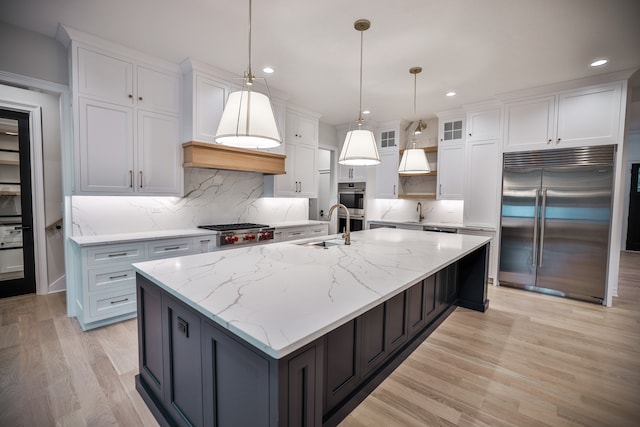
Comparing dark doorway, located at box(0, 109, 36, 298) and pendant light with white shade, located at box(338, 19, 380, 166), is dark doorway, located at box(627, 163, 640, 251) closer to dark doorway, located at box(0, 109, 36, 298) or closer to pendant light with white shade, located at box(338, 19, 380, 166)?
pendant light with white shade, located at box(338, 19, 380, 166)

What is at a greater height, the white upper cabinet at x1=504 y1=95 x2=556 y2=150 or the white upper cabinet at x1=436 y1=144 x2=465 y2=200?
the white upper cabinet at x1=504 y1=95 x2=556 y2=150

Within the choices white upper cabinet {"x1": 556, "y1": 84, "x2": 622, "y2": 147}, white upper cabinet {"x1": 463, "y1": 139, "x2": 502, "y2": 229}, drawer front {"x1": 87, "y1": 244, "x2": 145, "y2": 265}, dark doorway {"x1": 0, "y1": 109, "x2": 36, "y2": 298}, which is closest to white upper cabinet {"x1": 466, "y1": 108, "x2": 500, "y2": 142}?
white upper cabinet {"x1": 463, "y1": 139, "x2": 502, "y2": 229}

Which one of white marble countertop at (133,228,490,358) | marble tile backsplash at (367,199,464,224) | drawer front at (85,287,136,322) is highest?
marble tile backsplash at (367,199,464,224)

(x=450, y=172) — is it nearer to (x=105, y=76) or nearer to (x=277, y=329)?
(x=277, y=329)

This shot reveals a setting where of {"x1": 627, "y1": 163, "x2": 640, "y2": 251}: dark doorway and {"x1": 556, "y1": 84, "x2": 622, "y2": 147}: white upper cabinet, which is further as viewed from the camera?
{"x1": 627, "y1": 163, "x2": 640, "y2": 251}: dark doorway

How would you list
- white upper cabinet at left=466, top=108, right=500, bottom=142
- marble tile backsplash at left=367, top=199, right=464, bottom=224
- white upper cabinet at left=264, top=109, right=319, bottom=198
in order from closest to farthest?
white upper cabinet at left=466, top=108, right=500, bottom=142 < white upper cabinet at left=264, top=109, right=319, bottom=198 < marble tile backsplash at left=367, top=199, right=464, bottom=224

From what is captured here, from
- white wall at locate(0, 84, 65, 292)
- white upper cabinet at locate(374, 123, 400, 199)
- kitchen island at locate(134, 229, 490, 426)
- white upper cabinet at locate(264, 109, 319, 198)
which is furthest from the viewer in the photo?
white upper cabinet at locate(374, 123, 400, 199)

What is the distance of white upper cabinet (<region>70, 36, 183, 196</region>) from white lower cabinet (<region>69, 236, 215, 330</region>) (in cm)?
59

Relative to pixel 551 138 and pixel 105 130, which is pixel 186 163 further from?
pixel 551 138

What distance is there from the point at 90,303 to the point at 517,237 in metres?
5.08

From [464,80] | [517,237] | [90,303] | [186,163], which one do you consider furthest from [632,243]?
[90,303]

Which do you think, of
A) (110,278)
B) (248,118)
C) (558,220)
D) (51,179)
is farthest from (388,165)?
(51,179)

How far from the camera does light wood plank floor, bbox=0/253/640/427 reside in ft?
5.81

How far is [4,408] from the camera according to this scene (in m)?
1.77
